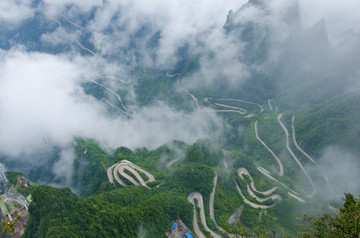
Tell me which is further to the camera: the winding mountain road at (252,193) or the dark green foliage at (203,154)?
the dark green foliage at (203,154)

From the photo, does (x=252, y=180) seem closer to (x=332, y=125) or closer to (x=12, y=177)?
(x=332, y=125)

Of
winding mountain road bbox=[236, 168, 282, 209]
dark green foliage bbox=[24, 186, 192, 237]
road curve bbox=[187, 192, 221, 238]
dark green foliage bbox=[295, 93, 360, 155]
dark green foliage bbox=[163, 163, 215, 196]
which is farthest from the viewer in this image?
dark green foliage bbox=[295, 93, 360, 155]

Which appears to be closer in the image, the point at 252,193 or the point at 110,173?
the point at 252,193

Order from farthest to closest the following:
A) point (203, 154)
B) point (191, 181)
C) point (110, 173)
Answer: point (203, 154) → point (110, 173) → point (191, 181)

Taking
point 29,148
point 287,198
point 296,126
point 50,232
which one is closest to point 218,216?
point 287,198

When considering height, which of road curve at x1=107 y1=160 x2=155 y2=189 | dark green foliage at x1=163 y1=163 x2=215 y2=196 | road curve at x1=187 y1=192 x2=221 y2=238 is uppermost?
road curve at x1=107 y1=160 x2=155 y2=189

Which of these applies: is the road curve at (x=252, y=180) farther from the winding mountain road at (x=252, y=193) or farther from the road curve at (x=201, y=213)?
the road curve at (x=201, y=213)

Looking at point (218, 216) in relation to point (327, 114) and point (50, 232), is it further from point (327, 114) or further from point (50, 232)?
point (327, 114)

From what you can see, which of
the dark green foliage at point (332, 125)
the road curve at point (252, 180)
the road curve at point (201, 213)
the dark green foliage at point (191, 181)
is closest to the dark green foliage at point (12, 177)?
the dark green foliage at point (191, 181)

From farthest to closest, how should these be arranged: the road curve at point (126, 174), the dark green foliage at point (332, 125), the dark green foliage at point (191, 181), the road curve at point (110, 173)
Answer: the dark green foliage at point (332, 125)
the road curve at point (126, 174)
the road curve at point (110, 173)
the dark green foliage at point (191, 181)

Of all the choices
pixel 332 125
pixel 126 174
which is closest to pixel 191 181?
pixel 126 174

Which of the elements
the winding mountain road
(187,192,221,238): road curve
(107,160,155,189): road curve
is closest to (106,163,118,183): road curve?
(107,160,155,189): road curve

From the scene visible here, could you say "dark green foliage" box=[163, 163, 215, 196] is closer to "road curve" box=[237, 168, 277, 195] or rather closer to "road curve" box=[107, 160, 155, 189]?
"road curve" box=[107, 160, 155, 189]
